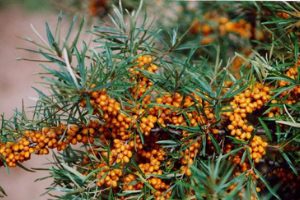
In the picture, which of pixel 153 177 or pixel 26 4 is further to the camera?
pixel 26 4

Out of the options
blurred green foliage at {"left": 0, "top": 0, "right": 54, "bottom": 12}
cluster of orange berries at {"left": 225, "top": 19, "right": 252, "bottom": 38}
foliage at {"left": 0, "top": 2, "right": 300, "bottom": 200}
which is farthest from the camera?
blurred green foliage at {"left": 0, "top": 0, "right": 54, "bottom": 12}

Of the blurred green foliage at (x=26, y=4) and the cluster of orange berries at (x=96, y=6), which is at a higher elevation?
the blurred green foliage at (x=26, y=4)

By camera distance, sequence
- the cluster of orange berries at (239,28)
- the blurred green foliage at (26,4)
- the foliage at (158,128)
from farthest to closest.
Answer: the blurred green foliage at (26,4)
the cluster of orange berries at (239,28)
the foliage at (158,128)

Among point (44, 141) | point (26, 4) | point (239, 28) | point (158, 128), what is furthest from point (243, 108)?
point (26, 4)

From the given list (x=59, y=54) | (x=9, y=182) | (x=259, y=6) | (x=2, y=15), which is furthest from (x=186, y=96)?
(x=2, y=15)

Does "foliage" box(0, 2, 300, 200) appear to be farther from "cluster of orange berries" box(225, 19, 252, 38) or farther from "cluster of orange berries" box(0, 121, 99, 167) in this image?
"cluster of orange berries" box(225, 19, 252, 38)

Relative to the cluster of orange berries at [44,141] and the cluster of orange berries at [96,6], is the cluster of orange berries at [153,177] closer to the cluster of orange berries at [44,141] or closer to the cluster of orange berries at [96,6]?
the cluster of orange berries at [44,141]

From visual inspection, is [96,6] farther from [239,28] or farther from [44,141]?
[44,141]

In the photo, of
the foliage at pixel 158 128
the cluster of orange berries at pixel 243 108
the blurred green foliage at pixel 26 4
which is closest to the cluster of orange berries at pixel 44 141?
the foliage at pixel 158 128

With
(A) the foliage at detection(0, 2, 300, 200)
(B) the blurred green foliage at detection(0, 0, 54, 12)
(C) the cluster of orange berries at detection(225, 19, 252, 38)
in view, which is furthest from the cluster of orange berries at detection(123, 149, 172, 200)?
(B) the blurred green foliage at detection(0, 0, 54, 12)

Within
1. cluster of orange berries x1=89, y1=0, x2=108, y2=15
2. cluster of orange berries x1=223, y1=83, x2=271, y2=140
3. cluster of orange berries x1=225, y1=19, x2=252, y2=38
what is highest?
cluster of orange berries x1=89, y1=0, x2=108, y2=15

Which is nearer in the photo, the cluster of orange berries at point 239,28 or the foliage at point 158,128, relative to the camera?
the foliage at point 158,128
